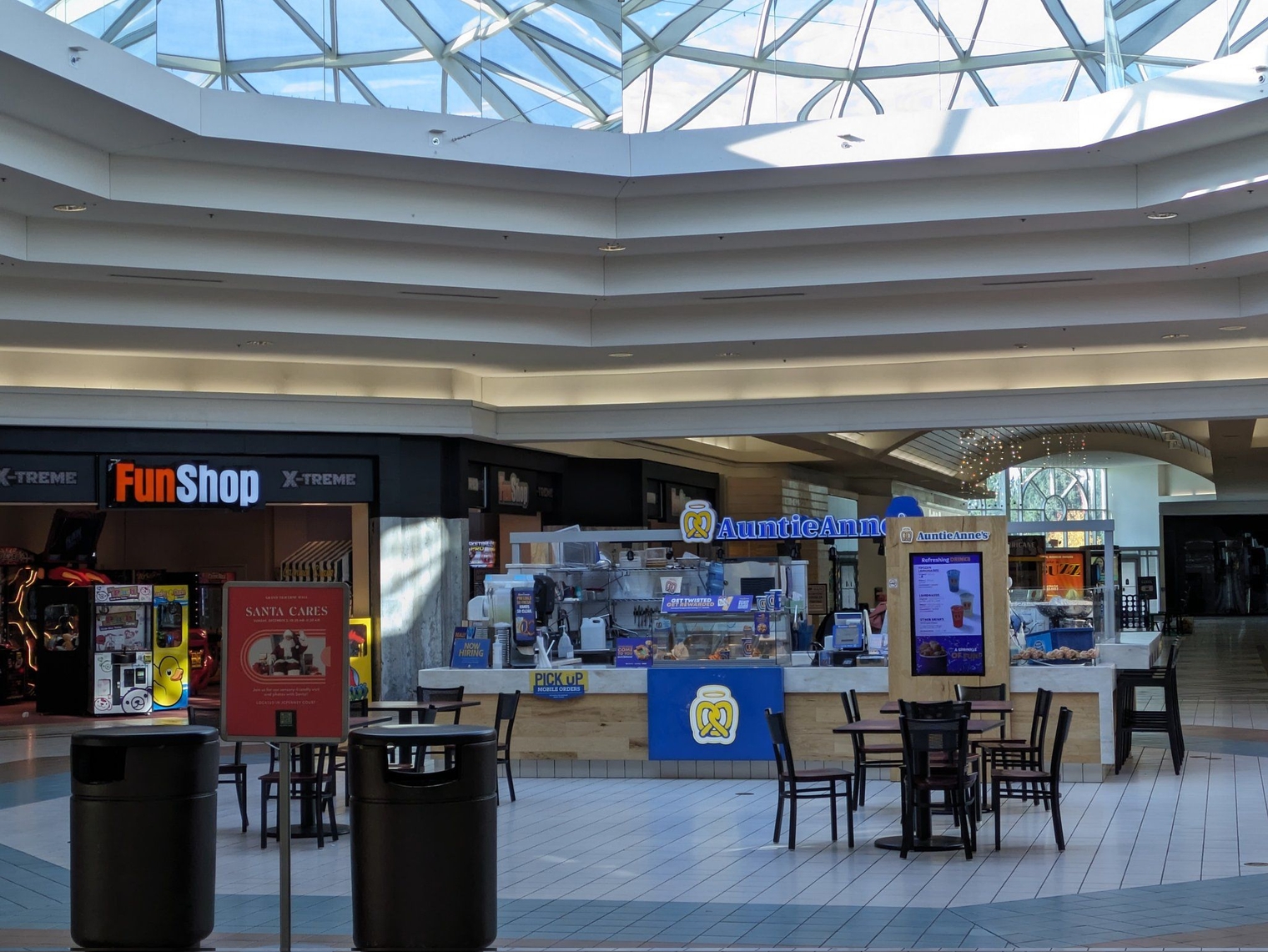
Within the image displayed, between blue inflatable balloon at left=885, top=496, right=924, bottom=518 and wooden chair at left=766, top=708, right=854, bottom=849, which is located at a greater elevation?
blue inflatable balloon at left=885, top=496, right=924, bottom=518

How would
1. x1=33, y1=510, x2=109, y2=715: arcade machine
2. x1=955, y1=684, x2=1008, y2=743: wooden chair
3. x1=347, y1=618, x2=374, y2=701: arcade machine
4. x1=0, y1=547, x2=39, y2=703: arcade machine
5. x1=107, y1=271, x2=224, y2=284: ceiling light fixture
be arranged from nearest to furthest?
x1=955, y1=684, x2=1008, y2=743: wooden chair < x1=107, y1=271, x2=224, y2=284: ceiling light fixture < x1=347, y1=618, x2=374, y2=701: arcade machine < x1=33, y1=510, x2=109, y2=715: arcade machine < x1=0, y1=547, x2=39, y2=703: arcade machine

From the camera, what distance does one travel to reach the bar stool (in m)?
11.2

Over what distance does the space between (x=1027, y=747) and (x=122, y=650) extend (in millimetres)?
11637

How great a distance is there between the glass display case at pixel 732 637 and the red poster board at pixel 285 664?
6446mm

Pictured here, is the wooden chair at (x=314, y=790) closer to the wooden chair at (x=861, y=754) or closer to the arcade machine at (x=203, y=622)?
the wooden chair at (x=861, y=754)

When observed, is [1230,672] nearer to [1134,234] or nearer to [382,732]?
[1134,234]

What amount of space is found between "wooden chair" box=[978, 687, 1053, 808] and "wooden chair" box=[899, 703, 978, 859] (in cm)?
111

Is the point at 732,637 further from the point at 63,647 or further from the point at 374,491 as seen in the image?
the point at 63,647

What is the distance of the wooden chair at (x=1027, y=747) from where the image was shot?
9250 millimetres

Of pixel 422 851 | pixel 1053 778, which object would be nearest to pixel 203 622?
pixel 1053 778

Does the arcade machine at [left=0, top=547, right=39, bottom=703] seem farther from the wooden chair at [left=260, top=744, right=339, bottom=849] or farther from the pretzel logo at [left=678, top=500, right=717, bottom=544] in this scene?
the wooden chair at [left=260, top=744, right=339, bottom=849]

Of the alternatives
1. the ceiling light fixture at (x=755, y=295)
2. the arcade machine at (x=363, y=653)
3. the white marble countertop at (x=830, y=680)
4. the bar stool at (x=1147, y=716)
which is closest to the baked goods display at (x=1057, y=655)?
the white marble countertop at (x=830, y=680)

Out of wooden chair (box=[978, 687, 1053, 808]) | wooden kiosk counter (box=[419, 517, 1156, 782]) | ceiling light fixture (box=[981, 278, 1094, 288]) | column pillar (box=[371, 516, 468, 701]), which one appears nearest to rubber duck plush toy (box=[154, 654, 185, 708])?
column pillar (box=[371, 516, 468, 701])

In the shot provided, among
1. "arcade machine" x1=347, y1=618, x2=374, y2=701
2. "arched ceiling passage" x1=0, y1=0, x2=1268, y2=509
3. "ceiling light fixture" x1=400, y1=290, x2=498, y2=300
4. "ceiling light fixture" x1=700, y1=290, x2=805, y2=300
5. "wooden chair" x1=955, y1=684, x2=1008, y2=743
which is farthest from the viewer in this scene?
"arcade machine" x1=347, y1=618, x2=374, y2=701
